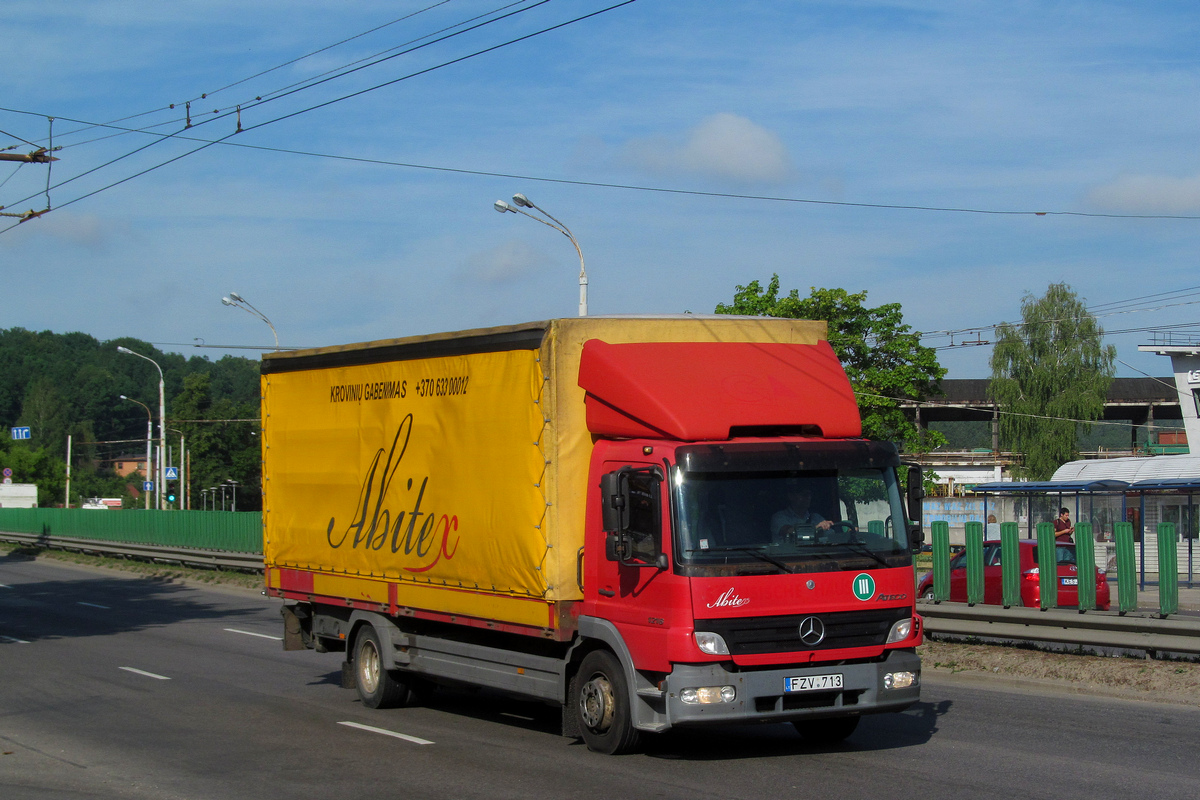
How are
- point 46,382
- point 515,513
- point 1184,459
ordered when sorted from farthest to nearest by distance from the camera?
1. point 46,382
2. point 1184,459
3. point 515,513

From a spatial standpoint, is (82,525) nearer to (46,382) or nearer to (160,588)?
(160,588)

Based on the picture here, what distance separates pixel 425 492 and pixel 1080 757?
5797 mm

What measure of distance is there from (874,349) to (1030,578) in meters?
36.2

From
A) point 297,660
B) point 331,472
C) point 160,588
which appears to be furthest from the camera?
point 160,588

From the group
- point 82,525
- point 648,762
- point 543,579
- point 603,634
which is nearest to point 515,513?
point 543,579

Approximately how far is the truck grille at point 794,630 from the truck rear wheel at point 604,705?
939 millimetres

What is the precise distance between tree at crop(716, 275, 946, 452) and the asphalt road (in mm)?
38545

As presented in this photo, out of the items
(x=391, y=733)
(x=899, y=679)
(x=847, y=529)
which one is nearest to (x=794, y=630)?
(x=847, y=529)

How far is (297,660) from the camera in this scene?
1670 centimetres

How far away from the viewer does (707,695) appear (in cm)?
825

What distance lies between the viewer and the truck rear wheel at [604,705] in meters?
8.81

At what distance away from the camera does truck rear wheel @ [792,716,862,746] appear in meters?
9.60

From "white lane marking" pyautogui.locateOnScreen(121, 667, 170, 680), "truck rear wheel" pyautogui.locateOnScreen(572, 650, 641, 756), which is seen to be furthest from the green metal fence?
"truck rear wheel" pyautogui.locateOnScreen(572, 650, 641, 756)

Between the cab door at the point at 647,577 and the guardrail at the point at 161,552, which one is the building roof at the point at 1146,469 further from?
the cab door at the point at 647,577
